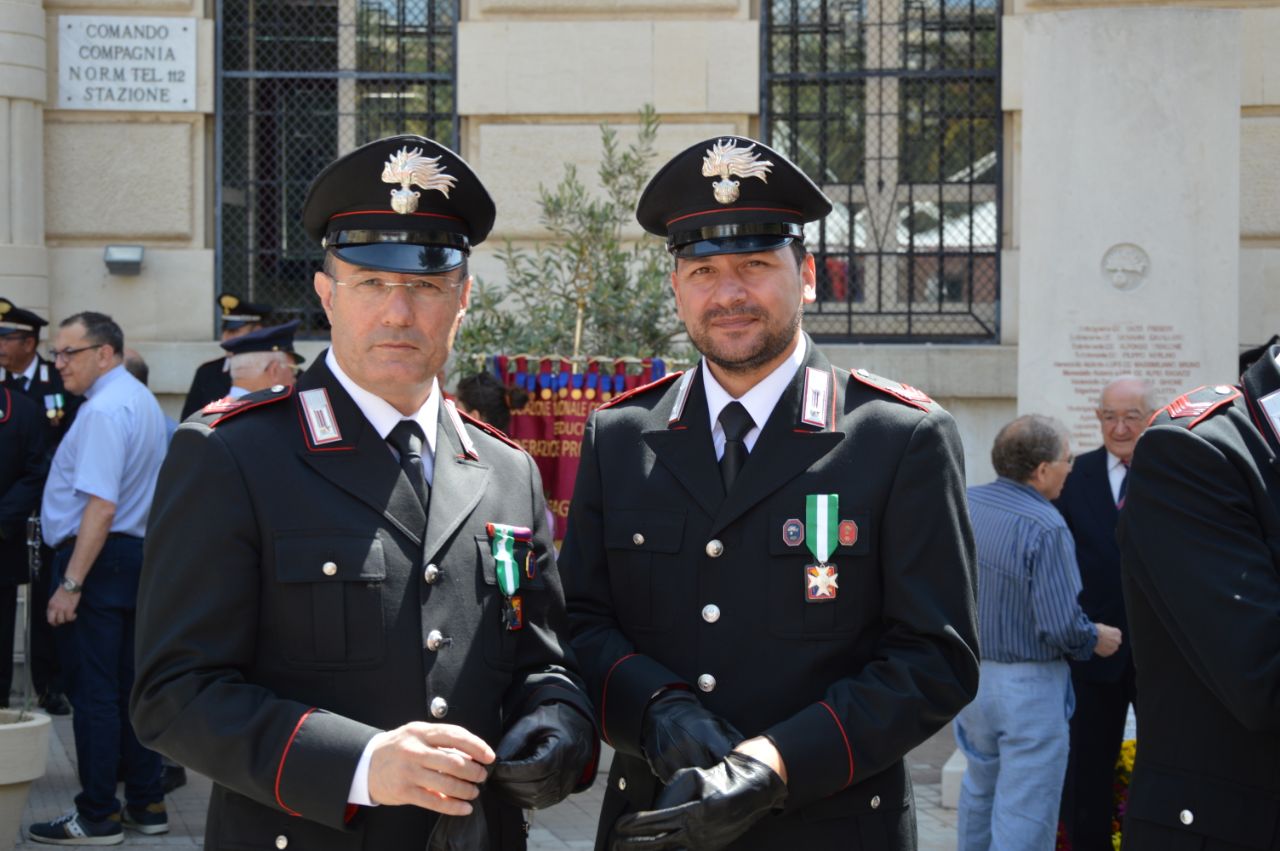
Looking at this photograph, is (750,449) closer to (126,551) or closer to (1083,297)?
(126,551)

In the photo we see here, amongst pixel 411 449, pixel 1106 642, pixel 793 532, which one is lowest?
pixel 1106 642

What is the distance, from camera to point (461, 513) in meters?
2.96

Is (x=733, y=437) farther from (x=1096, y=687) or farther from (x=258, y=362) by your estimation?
(x=258, y=362)

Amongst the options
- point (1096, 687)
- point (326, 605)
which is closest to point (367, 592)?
point (326, 605)

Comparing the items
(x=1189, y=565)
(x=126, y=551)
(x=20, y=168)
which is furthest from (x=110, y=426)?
(x=1189, y=565)

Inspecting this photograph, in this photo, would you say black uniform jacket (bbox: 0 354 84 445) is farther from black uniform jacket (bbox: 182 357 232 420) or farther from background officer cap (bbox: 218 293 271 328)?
background officer cap (bbox: 218 293 271 328)

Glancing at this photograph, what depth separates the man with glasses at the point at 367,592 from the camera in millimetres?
2660

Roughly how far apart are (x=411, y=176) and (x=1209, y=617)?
1.63 m

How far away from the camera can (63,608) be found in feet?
21.7

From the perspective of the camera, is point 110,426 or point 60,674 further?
point 60,674

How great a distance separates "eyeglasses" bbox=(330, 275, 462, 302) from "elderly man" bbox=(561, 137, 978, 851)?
456 mm

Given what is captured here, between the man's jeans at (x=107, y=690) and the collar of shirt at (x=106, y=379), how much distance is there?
0.64 meters

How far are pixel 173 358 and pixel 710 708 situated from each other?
288 inches

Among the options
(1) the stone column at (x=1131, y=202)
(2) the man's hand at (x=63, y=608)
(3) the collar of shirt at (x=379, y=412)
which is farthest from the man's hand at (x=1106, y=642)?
(2) the man's hand at (x=63, y=608)
